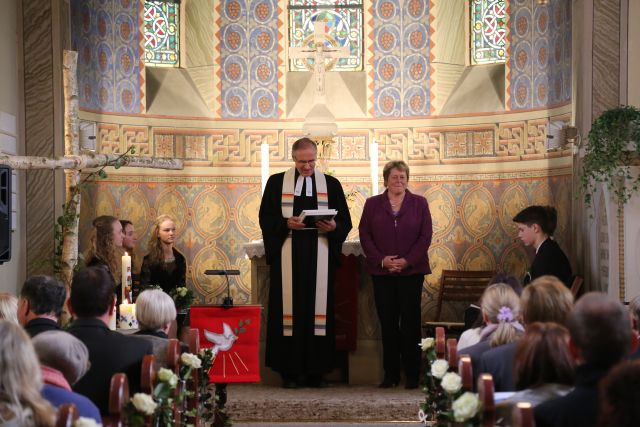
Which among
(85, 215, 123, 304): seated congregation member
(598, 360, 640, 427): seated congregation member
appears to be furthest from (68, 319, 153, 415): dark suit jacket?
(85, 215, 123, 304): seated congregation member

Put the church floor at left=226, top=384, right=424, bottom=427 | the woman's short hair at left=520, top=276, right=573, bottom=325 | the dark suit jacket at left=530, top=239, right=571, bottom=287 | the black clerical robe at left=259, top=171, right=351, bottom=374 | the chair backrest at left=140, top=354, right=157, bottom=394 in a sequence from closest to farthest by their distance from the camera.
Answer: the chair backrest at left=140, top=354, right=157, bottom=394 < the woman's short hair at left=520, top=276, right=573, bottom=325 < the church floor at left=226, top=384, right=424, bottom=427 < the black clerical robe at left=259, top=171, right=351, bottom=374 < the dark suit jacket at left=530, top=239, right=571, bottom=287

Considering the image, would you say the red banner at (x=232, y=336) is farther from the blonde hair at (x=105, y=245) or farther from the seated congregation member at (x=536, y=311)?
the seated congregation member at (x=536, y=311)

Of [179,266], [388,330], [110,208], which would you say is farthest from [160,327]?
[110,208]

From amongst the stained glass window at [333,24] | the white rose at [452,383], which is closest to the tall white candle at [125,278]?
the white rose at [452,383]

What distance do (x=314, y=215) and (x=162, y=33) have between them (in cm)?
433

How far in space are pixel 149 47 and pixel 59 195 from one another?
7.72 ft

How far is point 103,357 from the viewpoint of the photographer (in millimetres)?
4594

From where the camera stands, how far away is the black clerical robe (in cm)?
846

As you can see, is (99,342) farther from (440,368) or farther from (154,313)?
(440,368)

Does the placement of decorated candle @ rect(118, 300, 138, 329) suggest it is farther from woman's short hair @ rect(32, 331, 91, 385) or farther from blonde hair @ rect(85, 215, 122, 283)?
woman's short hair @ rect(32, 331, 91, 385)

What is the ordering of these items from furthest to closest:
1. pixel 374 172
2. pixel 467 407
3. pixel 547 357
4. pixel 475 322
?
pixel 374 172
pixel 475 322
pixel 467 407
pixel 547 357

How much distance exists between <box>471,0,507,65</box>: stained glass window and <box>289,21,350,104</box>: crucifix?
4.54ft

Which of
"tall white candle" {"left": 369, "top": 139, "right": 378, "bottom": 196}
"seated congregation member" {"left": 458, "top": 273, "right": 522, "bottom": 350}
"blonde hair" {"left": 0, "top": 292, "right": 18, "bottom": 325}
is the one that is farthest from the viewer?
"tall white candle" {"left": 369, "top": 139, "right": 378, "bottom": 196}

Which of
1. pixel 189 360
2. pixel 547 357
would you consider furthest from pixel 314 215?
pixel 547 357
